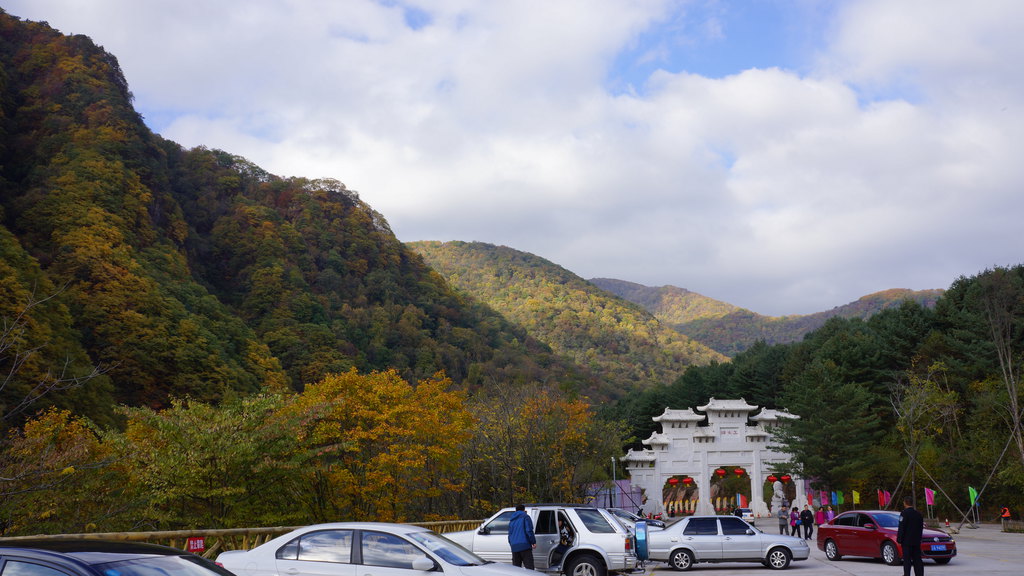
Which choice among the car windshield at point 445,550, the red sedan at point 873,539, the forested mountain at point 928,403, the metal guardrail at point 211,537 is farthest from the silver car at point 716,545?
the forested mountain at point 928,403

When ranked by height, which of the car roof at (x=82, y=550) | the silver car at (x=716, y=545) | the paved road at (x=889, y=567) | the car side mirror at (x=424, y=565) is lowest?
the paved road at (x=889, y=567)

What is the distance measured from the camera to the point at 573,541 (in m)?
14.4

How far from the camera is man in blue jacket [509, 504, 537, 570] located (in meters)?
13.6

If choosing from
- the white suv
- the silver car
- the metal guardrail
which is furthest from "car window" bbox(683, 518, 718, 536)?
the metal guardrail

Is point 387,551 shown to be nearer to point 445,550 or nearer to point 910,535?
point 445,550

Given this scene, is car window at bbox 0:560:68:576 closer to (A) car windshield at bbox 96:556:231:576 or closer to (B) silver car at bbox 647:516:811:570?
(A) car windshield at bbox 96:556:231:576

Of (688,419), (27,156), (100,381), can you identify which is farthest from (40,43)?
(688,419)

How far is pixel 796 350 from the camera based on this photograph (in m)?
Result: 69.6

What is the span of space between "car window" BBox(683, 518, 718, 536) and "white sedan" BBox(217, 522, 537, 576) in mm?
11410

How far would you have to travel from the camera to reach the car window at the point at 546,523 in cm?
1475

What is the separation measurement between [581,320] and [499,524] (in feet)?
410

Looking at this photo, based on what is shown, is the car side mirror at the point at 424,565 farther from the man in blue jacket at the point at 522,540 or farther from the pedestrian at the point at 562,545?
the pedestrian at the point at 562,545

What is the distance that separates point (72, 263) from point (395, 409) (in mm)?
34356

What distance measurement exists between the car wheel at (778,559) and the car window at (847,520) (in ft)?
9.06
